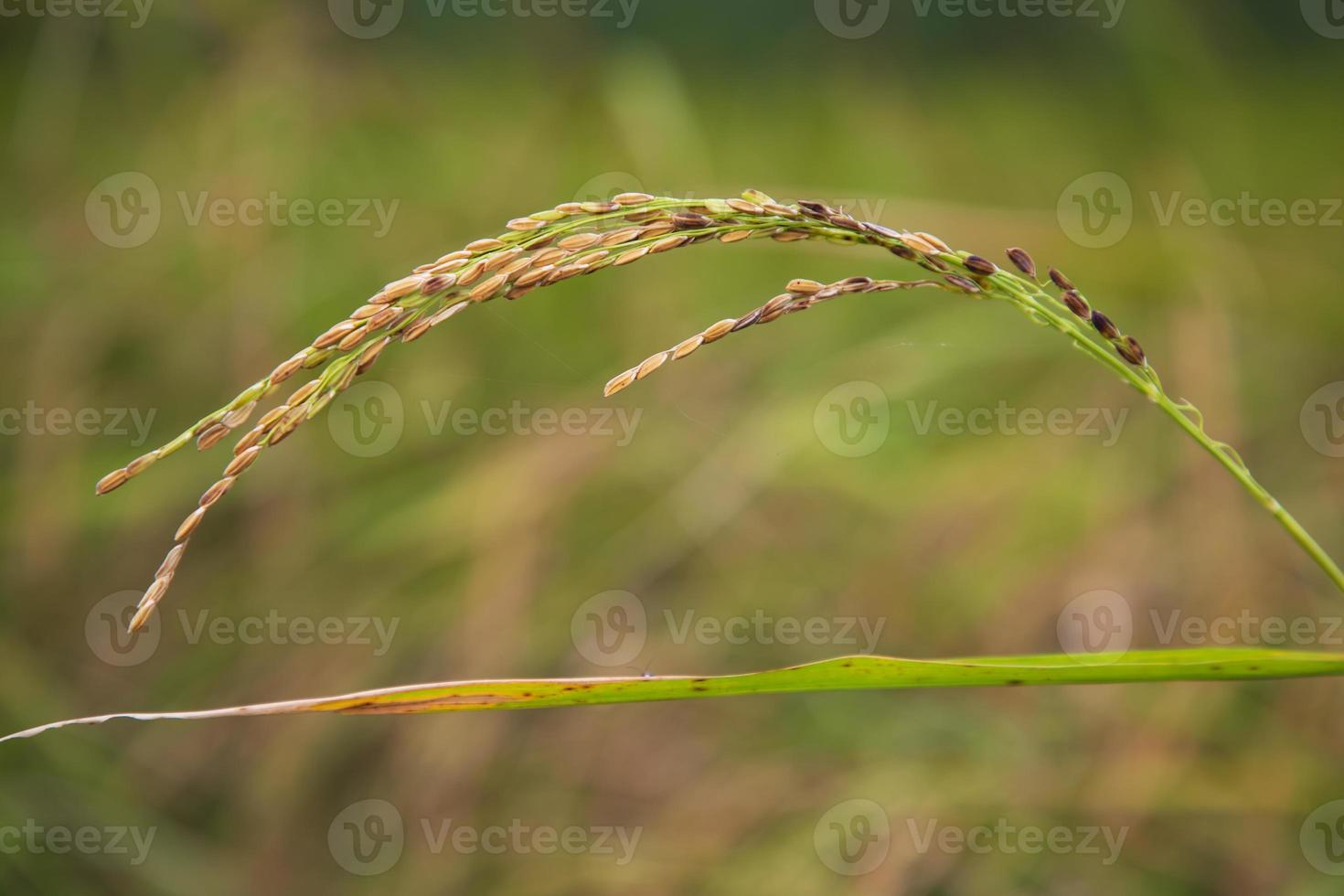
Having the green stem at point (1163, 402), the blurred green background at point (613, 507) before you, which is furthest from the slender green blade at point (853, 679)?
the blurred green background at point (613, 507)

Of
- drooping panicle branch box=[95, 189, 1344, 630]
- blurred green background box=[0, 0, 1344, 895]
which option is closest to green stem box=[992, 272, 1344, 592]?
drooping panicle branch box=[95, 189, 1344, 630]

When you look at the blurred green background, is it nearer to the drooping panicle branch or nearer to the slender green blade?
the slender green blade

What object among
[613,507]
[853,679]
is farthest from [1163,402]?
[613,507]

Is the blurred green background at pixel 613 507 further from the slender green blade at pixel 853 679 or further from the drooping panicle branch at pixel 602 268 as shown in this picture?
the drooping panicle branch at pixel 602 268

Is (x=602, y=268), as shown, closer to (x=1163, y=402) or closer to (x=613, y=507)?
(x=1163, y=402)

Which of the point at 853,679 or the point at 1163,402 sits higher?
the point at 1163,402

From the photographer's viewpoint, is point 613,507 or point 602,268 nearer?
point 602,268

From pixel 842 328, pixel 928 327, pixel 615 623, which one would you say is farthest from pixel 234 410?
pixel 842 328
